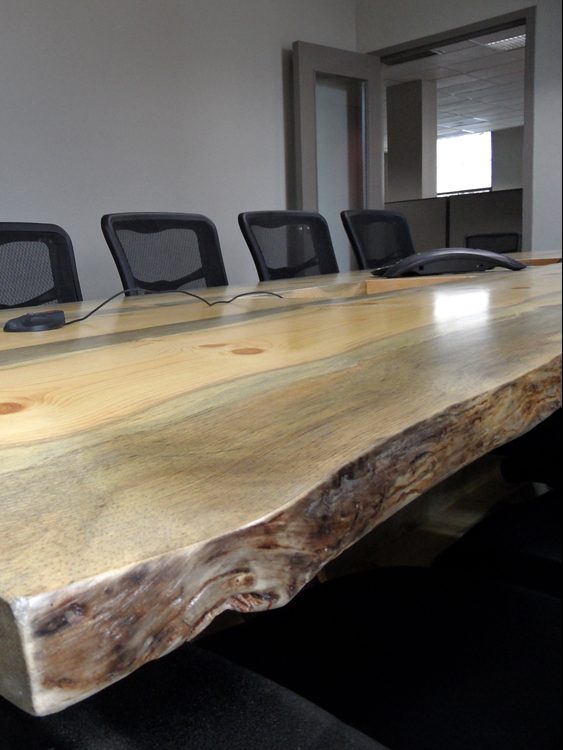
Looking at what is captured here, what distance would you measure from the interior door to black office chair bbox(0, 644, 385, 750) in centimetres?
402

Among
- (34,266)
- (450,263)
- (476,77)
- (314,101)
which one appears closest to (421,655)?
(450,263)

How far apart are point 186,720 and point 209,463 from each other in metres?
0.21

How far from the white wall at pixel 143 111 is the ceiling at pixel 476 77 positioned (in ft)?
3.63

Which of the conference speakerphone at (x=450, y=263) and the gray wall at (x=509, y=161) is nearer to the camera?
the conference speakerphone at (x=450, y=263)

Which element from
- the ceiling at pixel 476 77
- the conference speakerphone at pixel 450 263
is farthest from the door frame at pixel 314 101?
the conference speakerphone at pixel 450 263

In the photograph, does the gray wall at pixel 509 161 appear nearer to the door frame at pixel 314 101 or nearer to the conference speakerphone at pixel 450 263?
the door frame at pixel 314 101

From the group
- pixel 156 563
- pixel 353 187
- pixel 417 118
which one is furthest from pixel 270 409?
pixel 417 118

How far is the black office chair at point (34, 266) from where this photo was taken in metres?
1.82

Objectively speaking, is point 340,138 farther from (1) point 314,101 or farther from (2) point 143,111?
(2) point 143,111

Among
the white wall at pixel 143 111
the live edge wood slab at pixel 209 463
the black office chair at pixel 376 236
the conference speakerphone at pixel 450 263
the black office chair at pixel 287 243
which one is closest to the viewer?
the live edge wood slab at pixel 209 463

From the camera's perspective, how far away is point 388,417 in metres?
0.33

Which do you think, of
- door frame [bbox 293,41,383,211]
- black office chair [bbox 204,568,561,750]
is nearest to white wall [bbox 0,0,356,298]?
door frame [bbox 293,41,383,211]

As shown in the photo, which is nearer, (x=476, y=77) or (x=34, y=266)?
(x=34, y=266)

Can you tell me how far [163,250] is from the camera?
2131 mm
